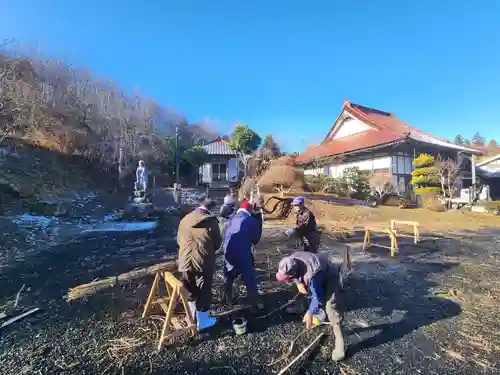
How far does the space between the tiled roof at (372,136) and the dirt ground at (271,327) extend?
11.4 meters

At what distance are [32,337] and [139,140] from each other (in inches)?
808

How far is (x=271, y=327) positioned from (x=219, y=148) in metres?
26.0

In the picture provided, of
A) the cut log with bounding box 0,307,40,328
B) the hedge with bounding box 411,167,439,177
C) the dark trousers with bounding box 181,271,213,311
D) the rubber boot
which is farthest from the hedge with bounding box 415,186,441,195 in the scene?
the cut log with bounding box 0,307,40,328

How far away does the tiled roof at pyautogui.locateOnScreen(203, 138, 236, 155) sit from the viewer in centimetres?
2762

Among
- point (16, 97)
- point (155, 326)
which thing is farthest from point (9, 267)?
point (16, 97)

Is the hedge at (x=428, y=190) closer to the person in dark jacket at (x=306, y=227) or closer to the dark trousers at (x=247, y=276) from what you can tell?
the person in dark jacket at (x=306, y=227)

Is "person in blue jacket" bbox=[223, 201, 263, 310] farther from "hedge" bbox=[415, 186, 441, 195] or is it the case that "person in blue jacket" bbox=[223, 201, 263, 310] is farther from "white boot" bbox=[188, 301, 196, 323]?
"hedge" bbox=[415, 186, 441, 195]

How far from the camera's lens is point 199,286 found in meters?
3.37

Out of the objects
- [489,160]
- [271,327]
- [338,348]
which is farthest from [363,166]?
[338,348]

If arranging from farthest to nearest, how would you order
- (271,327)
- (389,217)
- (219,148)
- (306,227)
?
(219,148)
(389,217)
(306,227)
(271,327)

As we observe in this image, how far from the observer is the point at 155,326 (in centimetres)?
347

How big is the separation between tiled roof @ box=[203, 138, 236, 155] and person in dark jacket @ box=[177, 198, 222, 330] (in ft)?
78.5

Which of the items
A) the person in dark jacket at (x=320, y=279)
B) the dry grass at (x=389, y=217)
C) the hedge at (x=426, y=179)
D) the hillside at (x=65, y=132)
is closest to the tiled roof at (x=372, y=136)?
the hedge at (x=426, y=179)

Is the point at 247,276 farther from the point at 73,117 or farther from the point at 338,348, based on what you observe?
the point at 73,117
